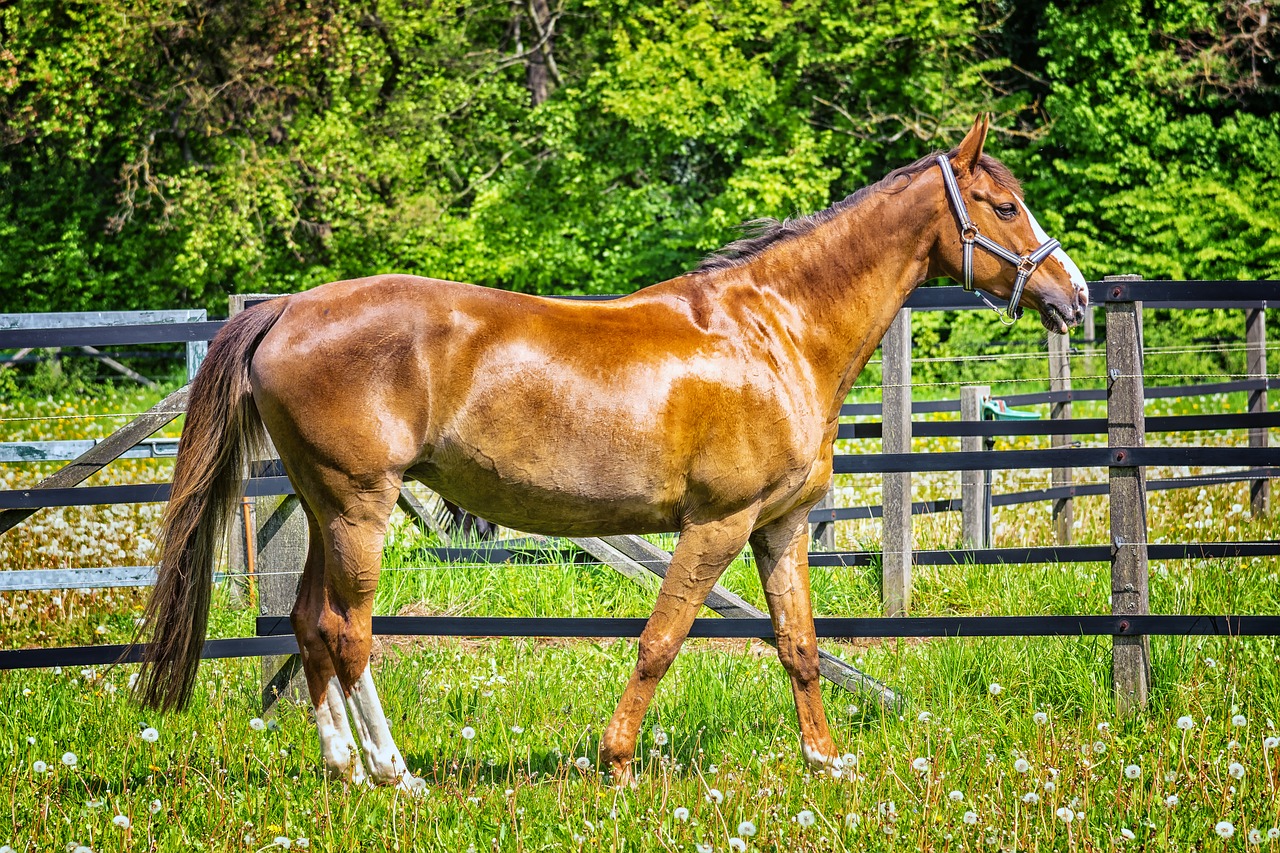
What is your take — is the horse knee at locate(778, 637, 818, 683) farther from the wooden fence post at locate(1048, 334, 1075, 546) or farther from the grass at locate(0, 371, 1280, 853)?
the wooden fence post at locate(1048, 334, 1075, 546)

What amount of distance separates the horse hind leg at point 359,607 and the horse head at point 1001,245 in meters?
2.23

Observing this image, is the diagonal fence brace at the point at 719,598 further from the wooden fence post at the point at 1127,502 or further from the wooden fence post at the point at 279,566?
the wooden fence post at the point at 279,566

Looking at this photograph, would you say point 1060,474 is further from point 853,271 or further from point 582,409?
point 582,409

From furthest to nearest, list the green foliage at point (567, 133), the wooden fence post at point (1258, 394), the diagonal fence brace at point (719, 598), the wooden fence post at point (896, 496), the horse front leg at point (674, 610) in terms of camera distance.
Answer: the green foliage at point (567, 133), the wooden fence post at point (1258, 394), the wooden fence post at point (896, 496), the diagonal fence brace at point (719, 598), the horse front leg at point (674, 610)

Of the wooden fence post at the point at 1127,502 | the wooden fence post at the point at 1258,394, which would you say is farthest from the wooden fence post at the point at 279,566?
the wooden fence post at the point at 1258,394

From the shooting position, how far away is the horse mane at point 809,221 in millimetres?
4262

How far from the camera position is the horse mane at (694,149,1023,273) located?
4.26m

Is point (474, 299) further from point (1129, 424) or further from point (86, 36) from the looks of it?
point (86, 36)

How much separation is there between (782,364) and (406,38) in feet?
60.8

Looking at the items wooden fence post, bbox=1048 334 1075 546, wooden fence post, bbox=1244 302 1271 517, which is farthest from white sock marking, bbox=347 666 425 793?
wooden fence post, bbox=1244 302 1271 517

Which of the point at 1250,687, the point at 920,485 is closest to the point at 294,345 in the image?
the point at 1250,687

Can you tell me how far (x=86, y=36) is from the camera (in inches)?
708

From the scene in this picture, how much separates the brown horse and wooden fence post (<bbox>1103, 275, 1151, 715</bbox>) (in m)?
0.98

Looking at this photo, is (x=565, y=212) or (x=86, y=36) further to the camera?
(x=565, y=212)
